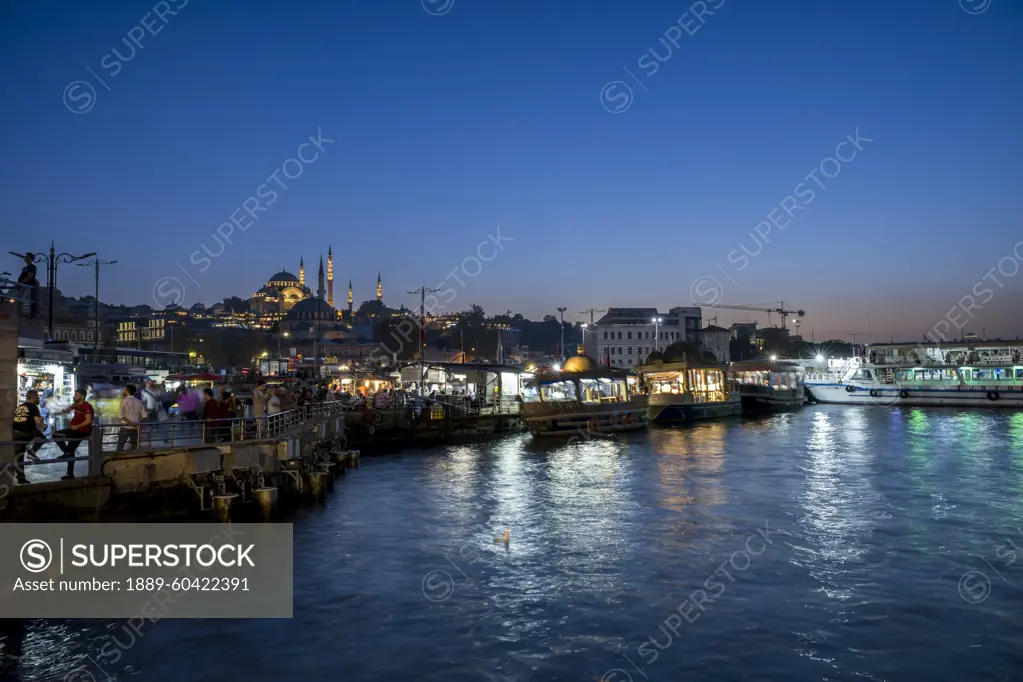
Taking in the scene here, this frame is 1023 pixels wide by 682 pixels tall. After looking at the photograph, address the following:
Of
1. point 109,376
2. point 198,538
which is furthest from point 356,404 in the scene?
point 198,538

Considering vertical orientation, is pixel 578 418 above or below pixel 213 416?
below

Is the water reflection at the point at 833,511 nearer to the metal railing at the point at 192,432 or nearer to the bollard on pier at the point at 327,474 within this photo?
the metal railing at the point at 192,432

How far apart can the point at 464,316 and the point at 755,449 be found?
13220cm

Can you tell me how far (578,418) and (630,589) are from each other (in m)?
26.8

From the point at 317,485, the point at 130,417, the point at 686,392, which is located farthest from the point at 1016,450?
the point at 130,417

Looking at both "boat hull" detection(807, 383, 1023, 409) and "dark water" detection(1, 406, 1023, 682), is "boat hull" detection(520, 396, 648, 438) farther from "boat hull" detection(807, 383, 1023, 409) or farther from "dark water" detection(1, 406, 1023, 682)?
"boat hull" detection(807, 383, 1023, 409)

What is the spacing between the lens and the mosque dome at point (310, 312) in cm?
18581

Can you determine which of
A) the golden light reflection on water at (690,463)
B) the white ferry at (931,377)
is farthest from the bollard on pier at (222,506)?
the white ferry at (931,377)

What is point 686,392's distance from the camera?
50969 mm

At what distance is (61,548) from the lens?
13828mm

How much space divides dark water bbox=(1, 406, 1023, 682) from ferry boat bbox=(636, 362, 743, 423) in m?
23.8

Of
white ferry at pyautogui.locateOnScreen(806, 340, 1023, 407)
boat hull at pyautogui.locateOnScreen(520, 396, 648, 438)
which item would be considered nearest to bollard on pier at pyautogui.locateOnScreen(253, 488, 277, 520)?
boat hull at pyautogui.locateOnScreen(520, 396, 648, 438)

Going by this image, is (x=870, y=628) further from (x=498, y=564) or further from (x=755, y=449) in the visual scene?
(x=755, y=449)

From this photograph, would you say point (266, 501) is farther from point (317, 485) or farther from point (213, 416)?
point (317, 485)
